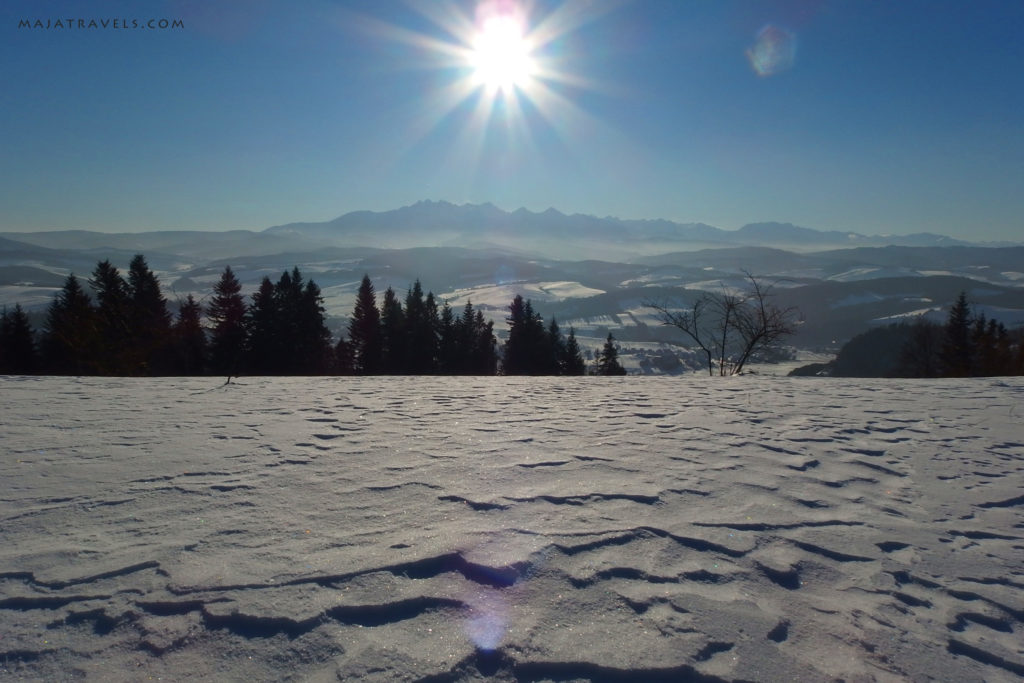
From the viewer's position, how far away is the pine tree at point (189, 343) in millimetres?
27578

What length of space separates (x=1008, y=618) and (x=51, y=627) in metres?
4.39

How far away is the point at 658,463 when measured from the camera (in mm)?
4387

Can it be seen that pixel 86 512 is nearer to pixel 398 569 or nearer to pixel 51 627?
pixel 51 627

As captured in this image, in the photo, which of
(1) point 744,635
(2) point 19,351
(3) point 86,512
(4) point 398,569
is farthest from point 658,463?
(2) point 19,351

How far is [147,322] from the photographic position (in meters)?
26.2

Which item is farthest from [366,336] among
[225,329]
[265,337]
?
[225,329]

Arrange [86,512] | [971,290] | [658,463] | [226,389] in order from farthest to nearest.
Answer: [971,290] < [226,389] < [658,463] < [86,512]

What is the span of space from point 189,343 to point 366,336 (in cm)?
1137

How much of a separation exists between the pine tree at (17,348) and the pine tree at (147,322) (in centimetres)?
574

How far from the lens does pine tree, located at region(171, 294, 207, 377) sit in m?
27.6

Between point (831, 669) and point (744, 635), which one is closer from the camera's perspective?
point (831, 669)

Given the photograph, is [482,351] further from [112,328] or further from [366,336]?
[112,328]

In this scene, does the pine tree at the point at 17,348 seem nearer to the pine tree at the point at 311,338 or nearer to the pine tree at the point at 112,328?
the pine tree at the point at 112,328

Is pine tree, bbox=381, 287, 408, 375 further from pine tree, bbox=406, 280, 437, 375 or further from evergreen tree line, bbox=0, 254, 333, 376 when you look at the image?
evergreen tree line, bbox=0, 254, 333, 376
